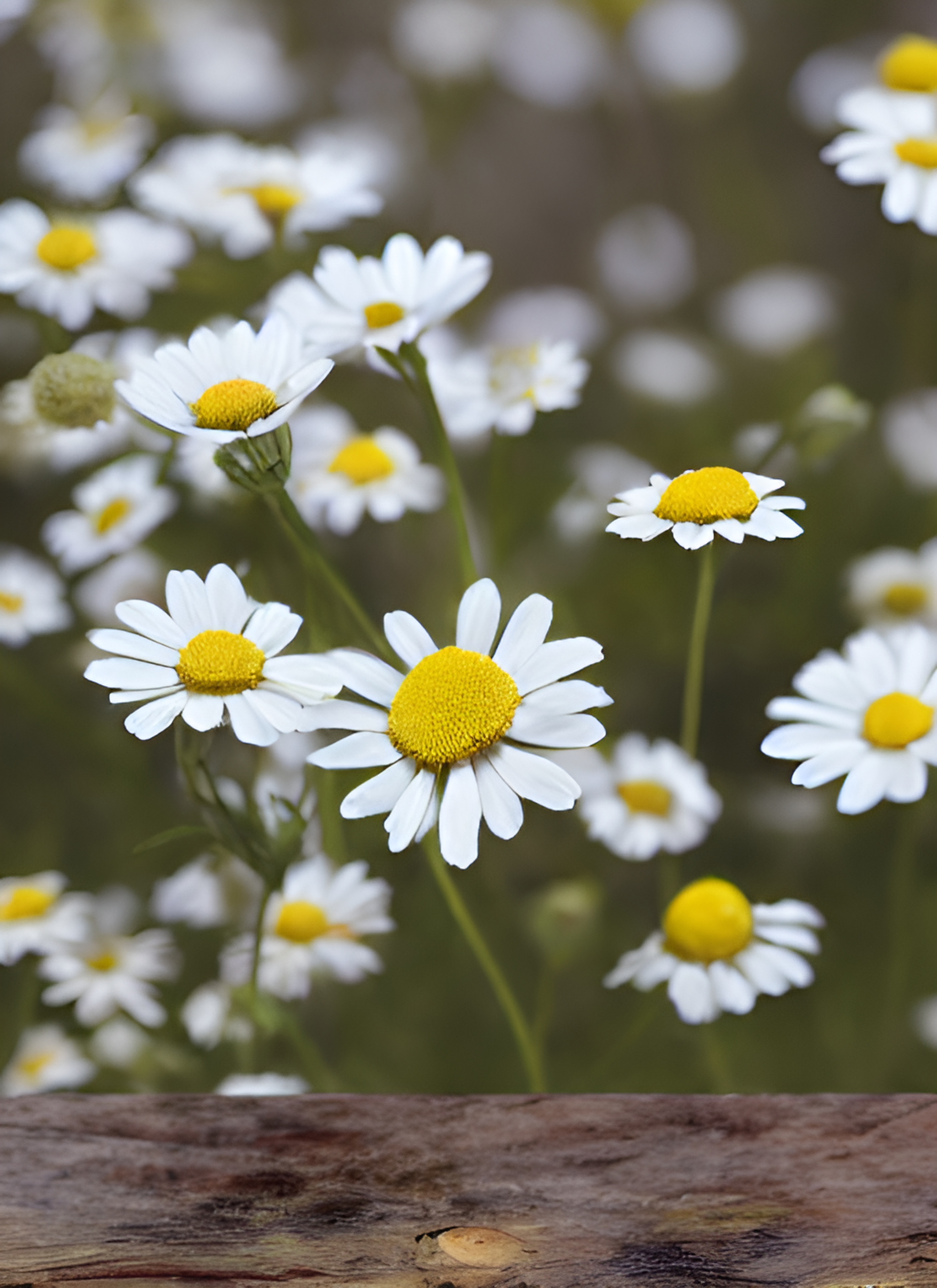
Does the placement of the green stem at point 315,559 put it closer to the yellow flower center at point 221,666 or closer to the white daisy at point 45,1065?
the yellow flower center at point 221,666

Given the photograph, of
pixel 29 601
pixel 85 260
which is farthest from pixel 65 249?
pixel 29 601

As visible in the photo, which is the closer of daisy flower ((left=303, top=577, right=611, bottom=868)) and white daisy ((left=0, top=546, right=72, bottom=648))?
daisy flower ((left=303, top=577, right=611, bottom=868))

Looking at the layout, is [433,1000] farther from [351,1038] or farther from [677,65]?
[677,65]

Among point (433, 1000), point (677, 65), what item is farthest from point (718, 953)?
point (677, 65)

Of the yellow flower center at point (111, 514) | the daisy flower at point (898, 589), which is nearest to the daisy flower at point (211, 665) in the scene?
the yellow flower center at point (111, 514)

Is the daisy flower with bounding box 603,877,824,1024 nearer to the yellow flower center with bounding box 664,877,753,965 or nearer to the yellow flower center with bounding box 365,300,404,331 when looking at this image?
the yellow flower center with bounding box 664,877,753,965

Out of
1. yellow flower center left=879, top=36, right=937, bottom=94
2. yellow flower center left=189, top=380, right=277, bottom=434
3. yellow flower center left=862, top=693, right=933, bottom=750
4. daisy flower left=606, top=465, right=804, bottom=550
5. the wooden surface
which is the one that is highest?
yellow flower center left=879, top=36, right=937, bottom=94

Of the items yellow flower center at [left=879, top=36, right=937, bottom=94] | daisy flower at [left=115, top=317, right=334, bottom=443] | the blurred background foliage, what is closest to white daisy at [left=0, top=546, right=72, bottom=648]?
the blurred background foliage
